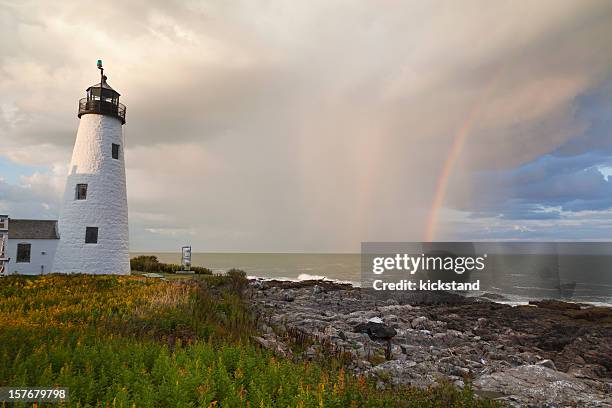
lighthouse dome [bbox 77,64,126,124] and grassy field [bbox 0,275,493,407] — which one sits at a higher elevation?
lighthouse dome [bbox 77,64,126,124]

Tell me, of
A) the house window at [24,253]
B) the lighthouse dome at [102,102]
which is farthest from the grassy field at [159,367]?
the lighthouse dome at [102,102]

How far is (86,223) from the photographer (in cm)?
2567

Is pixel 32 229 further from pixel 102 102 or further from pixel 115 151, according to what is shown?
pixel 102 102

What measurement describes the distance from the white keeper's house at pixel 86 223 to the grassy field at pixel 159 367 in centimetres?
1425

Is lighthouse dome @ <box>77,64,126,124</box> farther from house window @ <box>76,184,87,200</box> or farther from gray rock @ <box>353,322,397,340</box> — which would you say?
gray rock @ <box>353,322,397,340</box>

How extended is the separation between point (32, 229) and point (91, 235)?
4448 mm

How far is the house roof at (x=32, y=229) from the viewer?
25.7 m

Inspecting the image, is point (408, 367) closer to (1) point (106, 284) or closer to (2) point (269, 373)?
(2) point (269, 373)

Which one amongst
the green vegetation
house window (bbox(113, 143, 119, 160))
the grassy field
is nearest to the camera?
the grassy field

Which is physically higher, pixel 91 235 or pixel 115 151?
pixel 115 151

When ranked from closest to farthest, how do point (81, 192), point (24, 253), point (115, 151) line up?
point (24, 253), point (81, 192), point (115, 151)

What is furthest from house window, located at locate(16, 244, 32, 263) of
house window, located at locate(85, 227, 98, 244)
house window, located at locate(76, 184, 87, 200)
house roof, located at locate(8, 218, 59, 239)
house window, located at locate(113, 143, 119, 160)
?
house window, located at locate(113, 143, 119, 160)

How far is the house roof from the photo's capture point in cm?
2570

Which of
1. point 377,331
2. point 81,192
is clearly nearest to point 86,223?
point 81,192
